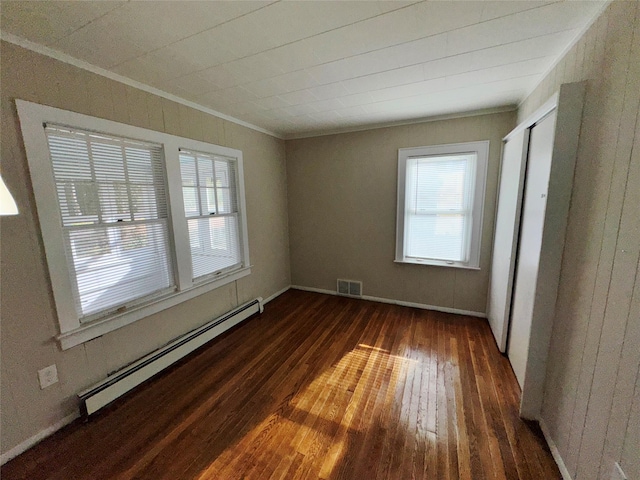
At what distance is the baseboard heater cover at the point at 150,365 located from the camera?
Result: 1.72m

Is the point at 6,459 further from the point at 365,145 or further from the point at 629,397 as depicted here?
the point at 365,145

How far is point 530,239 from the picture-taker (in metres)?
1.81

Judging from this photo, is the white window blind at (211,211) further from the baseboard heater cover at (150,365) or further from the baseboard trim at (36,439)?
the baseboard trim at (36,439)

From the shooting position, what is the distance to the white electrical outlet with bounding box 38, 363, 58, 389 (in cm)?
155

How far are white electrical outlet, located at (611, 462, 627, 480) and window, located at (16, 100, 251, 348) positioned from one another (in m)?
2.86

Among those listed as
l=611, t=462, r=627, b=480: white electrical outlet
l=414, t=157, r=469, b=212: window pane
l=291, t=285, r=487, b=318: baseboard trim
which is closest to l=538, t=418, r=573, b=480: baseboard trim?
l=611, t=462, r=627, b=480: white electrical outlet

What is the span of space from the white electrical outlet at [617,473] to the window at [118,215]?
2864mm

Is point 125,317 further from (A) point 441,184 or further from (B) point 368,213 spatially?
(A) point 441,184

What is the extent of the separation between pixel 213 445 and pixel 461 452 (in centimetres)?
149

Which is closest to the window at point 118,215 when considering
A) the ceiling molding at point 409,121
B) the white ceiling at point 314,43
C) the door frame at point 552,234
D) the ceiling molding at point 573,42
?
the white ceiling at point 314,43

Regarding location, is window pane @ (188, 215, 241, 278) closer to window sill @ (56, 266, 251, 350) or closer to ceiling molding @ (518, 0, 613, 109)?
window sill @ (56, 266, 251, 350)

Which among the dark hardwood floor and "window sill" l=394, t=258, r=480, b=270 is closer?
the dark hardwood floor

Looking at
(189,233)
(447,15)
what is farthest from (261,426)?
(447,15)

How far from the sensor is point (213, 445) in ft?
4.96
